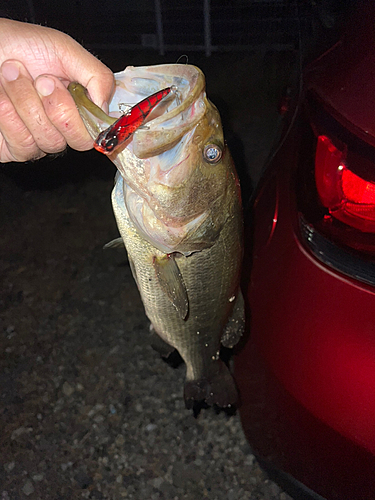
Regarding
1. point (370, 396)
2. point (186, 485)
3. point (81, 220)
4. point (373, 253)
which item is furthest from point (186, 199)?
point (81, 220)

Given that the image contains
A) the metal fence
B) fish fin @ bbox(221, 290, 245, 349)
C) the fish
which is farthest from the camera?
the metal fence

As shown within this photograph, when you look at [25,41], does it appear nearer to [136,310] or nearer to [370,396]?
[370,396]

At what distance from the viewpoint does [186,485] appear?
2334 mm

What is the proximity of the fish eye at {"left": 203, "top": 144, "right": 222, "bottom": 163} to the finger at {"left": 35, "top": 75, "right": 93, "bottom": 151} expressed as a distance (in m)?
0.37

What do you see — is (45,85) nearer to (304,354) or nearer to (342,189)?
(342,189)

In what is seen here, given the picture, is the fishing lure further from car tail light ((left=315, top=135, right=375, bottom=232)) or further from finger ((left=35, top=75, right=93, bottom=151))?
car tail light ((left=315, top=135, right=375, bottom=232))

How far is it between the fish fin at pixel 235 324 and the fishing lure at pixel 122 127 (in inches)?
34.9

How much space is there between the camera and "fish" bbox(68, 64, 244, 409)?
1161 mm

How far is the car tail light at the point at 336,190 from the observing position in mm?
1321

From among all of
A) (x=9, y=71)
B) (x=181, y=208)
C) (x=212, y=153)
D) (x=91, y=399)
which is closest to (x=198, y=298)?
(x=181, y=208)

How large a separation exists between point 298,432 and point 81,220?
9.55 ft

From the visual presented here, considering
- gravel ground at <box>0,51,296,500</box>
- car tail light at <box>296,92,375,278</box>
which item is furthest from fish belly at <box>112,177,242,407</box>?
gravel ground at <box>0,51,296,500</box>

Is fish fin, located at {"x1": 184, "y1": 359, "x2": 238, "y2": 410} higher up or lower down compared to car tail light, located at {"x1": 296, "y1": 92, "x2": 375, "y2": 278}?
lower down

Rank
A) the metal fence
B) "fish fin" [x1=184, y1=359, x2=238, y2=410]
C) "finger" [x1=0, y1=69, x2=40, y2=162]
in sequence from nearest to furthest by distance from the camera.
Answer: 1. "finger" [x1=0, y1=69, x2=40, y2=162]
2. "fish fin" [x1=184, y1=359, x2=238, y2=410]
3. the metal fence
